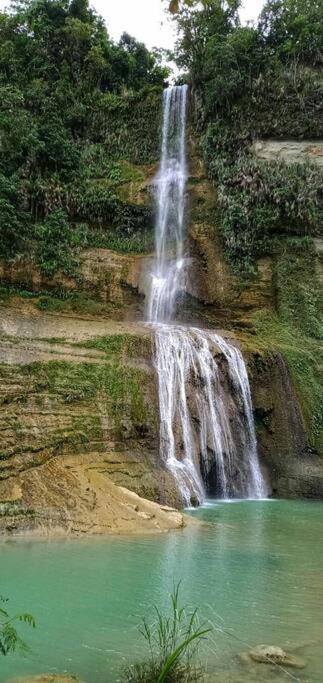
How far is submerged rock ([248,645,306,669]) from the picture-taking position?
470 centimetres

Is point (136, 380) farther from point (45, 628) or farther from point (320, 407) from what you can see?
point (45, 628)

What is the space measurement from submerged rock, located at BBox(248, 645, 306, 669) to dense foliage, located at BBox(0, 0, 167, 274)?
60.4 feet

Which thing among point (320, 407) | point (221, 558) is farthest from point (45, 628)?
point (320, 407)

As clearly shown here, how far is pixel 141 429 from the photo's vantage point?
14.9 m

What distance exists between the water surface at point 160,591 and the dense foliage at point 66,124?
14511 mm

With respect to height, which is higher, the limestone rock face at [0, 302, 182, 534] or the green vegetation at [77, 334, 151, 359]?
the green vegetation at [77, 334, 151, 359]

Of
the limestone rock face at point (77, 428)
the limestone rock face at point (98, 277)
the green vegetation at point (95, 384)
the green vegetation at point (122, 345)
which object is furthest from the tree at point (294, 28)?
the green vegetation at point (95, 384)

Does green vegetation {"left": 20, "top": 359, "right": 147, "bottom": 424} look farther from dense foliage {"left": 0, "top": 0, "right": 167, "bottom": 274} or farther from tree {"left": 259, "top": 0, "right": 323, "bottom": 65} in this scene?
tree {"left": 259, "top": 0, "right": 323, "bottom": 65}

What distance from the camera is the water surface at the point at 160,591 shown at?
4902mm

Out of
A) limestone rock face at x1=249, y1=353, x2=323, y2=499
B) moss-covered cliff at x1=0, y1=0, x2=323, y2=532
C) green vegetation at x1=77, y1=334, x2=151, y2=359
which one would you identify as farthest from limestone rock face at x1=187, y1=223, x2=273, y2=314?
green vegetation at x1=77, y1=334, x2=151, y2=359

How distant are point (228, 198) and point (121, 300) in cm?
670

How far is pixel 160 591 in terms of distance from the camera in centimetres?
693

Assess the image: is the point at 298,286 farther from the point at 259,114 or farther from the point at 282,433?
the point at 259,114

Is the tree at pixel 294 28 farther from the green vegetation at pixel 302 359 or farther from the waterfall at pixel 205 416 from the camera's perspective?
the waterfall at pixel 205 416
